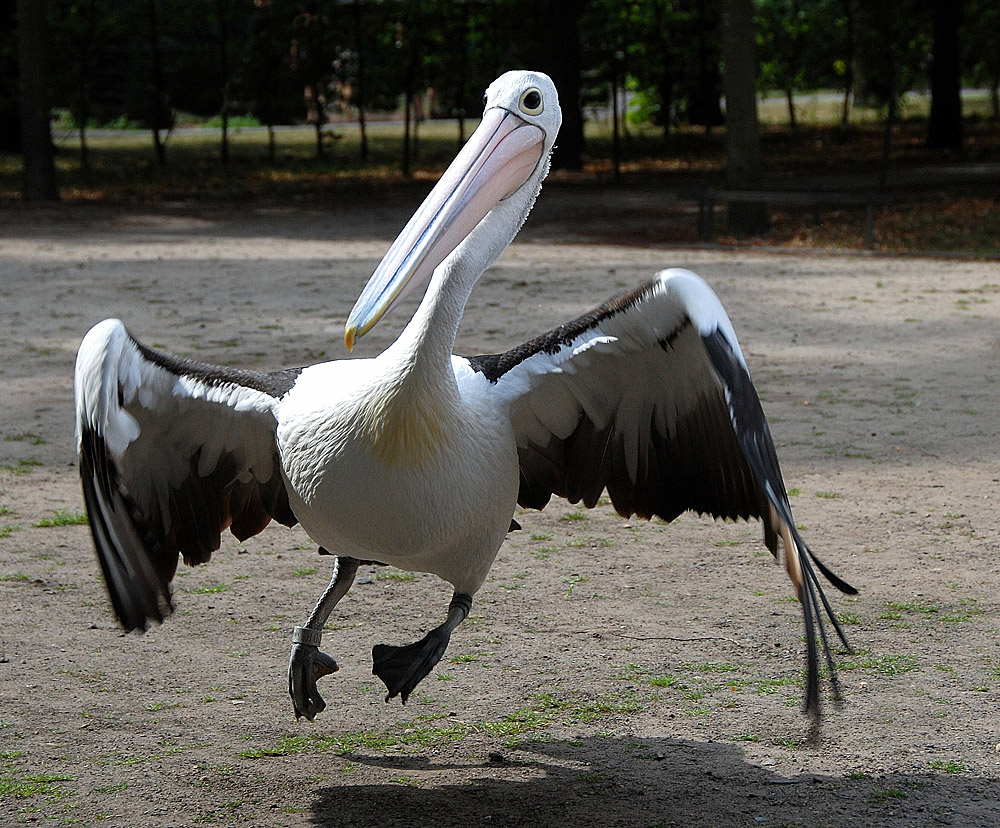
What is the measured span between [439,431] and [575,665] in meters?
1.29

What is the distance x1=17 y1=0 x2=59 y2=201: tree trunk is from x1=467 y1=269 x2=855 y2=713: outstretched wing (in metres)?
15.2

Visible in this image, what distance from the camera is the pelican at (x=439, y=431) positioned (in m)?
3.12

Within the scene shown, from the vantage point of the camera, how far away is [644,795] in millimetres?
3297

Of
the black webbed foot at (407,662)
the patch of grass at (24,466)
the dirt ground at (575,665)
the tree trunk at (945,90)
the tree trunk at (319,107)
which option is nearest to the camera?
the dirt ground at (575,665)

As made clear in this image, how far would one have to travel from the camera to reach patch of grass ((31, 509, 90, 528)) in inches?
212

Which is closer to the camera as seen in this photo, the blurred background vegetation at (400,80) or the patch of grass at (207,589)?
the patch of grass at (207,589)

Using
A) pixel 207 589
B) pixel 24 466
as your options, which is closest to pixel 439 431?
pixel 207 589

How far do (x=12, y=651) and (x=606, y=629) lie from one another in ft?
6.65

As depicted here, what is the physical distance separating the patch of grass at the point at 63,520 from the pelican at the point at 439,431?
6.20ft

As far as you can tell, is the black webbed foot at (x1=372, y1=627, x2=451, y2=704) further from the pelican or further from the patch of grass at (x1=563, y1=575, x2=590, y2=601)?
the patch of grass at (x1=563, y1=575, x2=590, y2=601)

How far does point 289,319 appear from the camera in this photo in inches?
378

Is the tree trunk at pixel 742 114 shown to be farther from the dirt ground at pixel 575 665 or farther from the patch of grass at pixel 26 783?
the patch of grass at pixel 26 783

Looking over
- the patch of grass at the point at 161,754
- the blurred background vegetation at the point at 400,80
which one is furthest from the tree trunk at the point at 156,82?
the patch of grass at the point at 161,754

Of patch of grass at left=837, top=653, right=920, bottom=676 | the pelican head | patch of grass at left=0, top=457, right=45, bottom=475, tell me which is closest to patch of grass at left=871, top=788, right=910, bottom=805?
patch of grass at left=837, top=653, right=920, bottom=676
